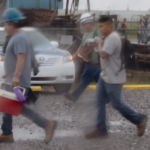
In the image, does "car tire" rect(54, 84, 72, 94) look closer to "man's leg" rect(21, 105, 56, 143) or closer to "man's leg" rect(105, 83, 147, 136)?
"man's leg" rect(105, 83, 147, 136)

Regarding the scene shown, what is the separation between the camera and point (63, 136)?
20.2 feet

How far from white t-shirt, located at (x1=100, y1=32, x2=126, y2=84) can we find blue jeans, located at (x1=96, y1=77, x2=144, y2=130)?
84 millimetres

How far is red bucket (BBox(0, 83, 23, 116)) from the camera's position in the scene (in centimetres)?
528

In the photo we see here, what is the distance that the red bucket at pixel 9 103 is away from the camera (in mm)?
5281

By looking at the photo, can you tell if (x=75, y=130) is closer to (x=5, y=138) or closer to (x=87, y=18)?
(x=5, y=138)

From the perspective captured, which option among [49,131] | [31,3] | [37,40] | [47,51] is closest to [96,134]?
[49,131]

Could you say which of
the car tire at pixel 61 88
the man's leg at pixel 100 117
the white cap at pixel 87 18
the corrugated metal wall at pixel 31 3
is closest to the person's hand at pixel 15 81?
the man's leg at pixel 100 117

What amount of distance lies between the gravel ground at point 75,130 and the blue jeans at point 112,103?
27 cm

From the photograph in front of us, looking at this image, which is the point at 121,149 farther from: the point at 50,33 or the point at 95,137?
the point at 50,33

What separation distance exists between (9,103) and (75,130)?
1533 mm

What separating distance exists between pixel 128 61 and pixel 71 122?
184 cm

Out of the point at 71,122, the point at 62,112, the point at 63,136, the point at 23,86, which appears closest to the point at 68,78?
the point at 62,112

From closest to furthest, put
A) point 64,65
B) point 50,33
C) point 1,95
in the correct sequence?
point 1,95
point 64,65
point 50,33

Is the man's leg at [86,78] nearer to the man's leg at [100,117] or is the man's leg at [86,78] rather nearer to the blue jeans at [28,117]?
the man's leg at [100,117]
